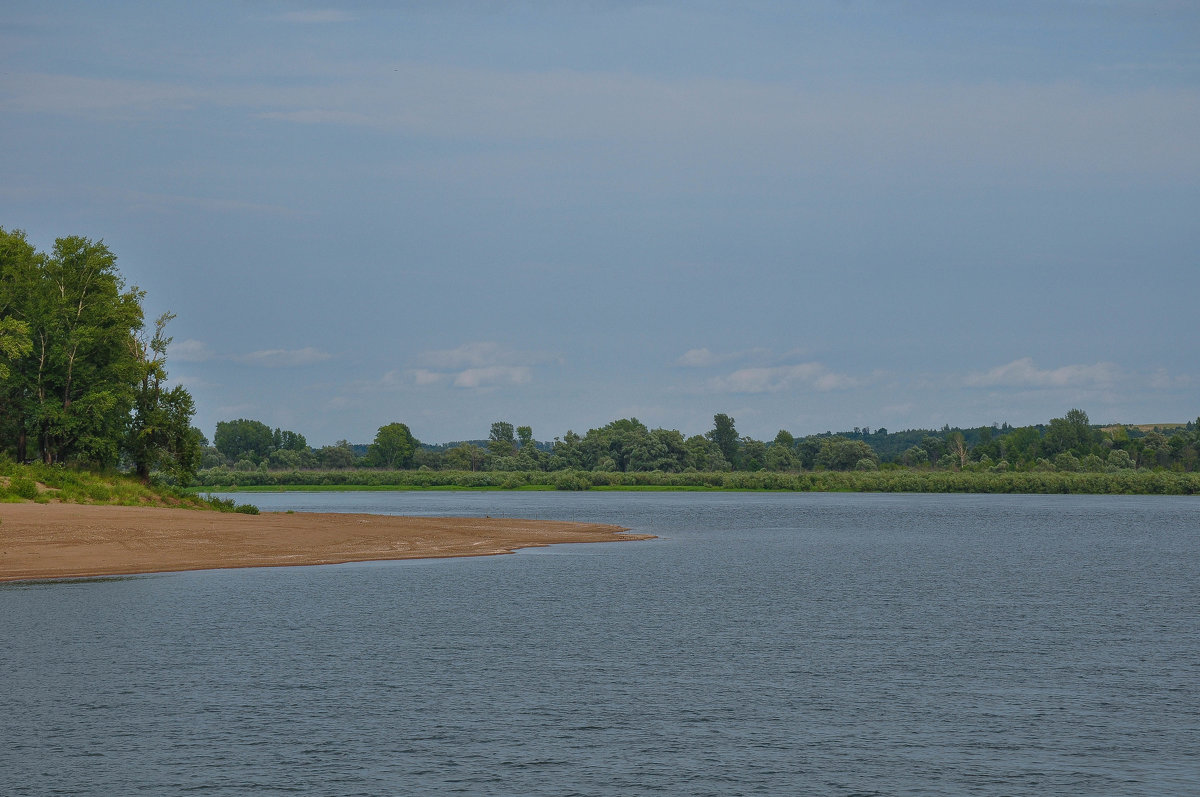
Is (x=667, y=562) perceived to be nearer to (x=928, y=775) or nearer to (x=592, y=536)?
(x=592, y=536)

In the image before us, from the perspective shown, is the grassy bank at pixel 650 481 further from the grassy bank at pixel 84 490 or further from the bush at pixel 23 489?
the bush at pixel 23 489

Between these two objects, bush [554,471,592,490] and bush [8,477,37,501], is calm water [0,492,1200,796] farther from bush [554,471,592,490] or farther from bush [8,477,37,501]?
bush [554,471,592,490]

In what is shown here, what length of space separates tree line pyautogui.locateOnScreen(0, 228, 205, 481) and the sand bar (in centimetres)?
680

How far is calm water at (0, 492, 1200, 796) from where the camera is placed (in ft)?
57.9

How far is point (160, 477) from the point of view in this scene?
67750mm

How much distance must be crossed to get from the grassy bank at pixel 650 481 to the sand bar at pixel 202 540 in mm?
113945

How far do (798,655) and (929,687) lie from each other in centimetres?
433

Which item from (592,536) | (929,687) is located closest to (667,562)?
(592,536)

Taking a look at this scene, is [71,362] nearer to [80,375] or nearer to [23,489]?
[80,375]

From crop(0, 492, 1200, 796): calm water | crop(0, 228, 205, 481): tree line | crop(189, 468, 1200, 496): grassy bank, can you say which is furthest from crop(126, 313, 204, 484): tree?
crop(189, 468, 1200, 496): grassy bank

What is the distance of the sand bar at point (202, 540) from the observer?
143ft

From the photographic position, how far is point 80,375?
64.3 m

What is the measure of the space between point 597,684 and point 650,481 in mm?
161777

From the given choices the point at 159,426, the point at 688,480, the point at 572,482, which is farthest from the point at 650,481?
the point at 159,426
